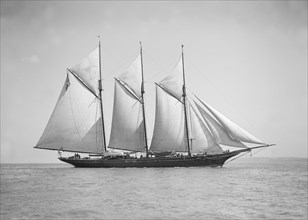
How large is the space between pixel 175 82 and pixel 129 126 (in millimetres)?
10966

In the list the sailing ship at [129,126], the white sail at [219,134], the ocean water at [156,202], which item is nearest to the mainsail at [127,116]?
the sailing ship at [129,126]

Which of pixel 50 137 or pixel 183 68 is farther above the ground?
pixel 183 68

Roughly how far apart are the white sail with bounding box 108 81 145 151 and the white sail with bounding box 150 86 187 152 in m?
3.10

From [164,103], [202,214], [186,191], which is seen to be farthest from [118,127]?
[202,214]

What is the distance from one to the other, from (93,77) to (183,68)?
1616cm

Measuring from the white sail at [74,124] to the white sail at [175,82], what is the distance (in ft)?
43.7

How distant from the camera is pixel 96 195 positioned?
32.1m

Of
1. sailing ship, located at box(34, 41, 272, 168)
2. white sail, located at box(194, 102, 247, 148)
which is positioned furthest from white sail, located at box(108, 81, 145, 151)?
white sail, located at box(194, 102, 247, 148)

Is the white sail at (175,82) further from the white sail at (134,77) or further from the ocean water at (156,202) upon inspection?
the ocean water at (156,202)

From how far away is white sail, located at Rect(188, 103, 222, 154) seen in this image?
60.2 metres

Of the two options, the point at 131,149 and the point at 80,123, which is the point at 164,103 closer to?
the point at 131,149

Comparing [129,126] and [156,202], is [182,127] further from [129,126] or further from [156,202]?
[156,202]

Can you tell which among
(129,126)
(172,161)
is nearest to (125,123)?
(129,126)

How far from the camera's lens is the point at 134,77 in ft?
216
